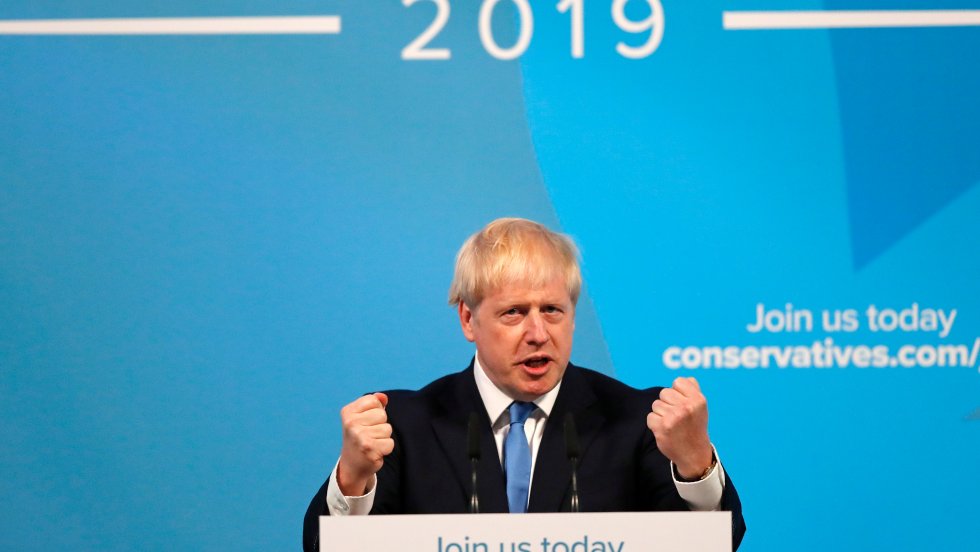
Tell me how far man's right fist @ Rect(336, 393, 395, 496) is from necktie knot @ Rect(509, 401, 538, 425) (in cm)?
42

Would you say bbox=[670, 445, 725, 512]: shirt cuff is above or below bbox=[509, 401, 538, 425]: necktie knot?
below

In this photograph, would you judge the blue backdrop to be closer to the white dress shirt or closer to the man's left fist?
the white dress shirt

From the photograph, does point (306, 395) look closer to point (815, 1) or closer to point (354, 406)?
point (354, 406)

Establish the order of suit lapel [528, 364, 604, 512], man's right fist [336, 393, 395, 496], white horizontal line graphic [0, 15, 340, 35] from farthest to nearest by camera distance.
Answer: white horizontal line graphic [0, 15, 340, 35], suit lapel [528, 364, 604, 512], man's right fist [336, 393, 395, 496]

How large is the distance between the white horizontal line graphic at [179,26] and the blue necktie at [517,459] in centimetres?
158

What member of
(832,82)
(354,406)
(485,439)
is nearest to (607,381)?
(485,439)

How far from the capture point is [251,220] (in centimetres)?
352

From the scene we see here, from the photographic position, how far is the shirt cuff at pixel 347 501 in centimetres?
219

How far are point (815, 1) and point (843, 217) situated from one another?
68 cm

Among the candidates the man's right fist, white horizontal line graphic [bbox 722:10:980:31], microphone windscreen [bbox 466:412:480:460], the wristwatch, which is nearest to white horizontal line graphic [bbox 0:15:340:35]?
white horizontal line graphic [bbox 722:10:980:31]

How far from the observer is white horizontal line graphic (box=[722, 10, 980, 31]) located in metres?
3.45

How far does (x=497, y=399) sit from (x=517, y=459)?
6.3 inches

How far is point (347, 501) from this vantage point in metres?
2.19

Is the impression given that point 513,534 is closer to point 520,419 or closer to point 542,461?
point 542,461
